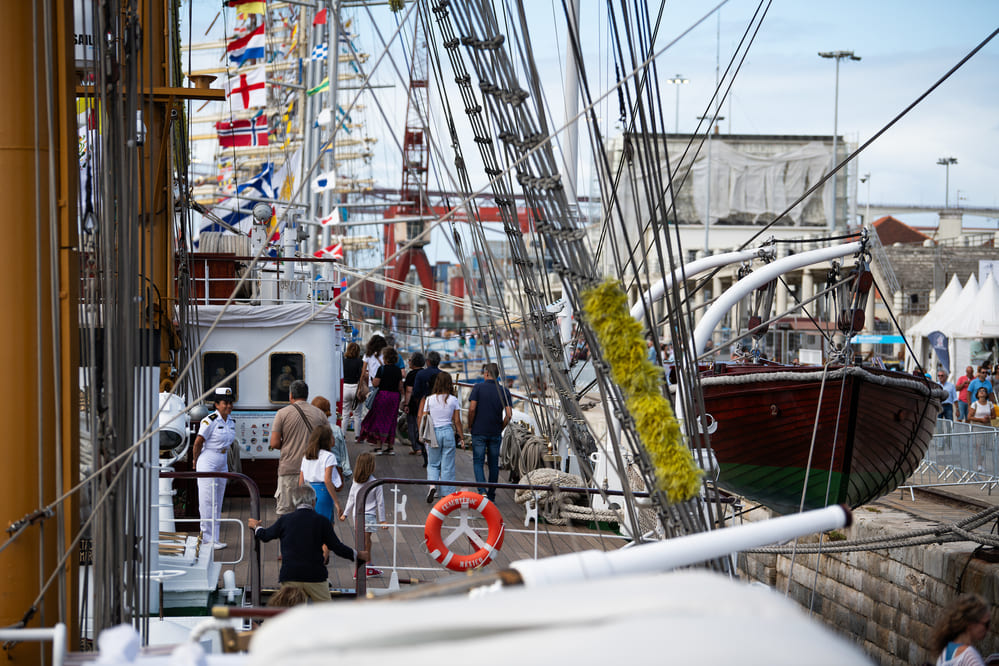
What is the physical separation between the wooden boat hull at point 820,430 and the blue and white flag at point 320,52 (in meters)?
14.2

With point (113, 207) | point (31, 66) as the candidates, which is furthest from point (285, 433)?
point (31, 66)

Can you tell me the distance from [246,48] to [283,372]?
992 cm

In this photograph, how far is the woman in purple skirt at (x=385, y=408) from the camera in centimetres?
1306

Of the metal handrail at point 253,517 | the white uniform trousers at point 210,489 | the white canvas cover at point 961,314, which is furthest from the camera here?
the white canvas cover at point 961,314

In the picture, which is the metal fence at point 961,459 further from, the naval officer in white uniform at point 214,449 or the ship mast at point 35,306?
the ship mast at point 35,306

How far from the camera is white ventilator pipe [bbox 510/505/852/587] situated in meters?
2.39

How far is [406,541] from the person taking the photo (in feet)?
30.8

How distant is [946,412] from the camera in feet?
58.8

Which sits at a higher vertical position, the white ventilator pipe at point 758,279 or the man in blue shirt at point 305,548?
the white ventilator pipe at point 758,279

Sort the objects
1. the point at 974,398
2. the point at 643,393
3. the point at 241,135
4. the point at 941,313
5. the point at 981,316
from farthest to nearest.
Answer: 1. the point at 941,313
2. the point at 981,316
3. the point at 241,135
4. the point at 974,398
5. the point at 643,393

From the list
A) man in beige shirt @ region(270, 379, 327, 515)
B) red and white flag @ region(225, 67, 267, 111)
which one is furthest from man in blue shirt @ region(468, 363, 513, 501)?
red and white flag @ region(225, 67, 267, 111)

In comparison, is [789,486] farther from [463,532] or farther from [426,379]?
[426,379]

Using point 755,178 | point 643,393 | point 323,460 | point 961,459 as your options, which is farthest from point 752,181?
point 643,393

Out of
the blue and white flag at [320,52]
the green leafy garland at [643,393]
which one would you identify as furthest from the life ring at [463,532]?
the blue and white flag at [320,52]
